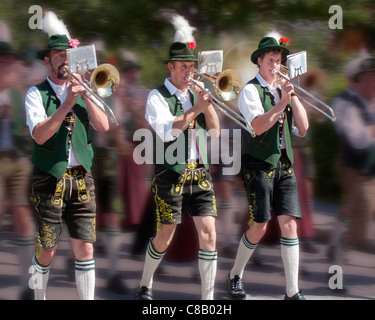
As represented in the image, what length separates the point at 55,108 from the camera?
187 inches

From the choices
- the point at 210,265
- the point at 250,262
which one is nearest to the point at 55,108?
the point at 210,265

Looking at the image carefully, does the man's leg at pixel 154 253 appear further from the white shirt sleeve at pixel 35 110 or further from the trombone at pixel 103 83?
the white shirt sleeve at pixel 35 110

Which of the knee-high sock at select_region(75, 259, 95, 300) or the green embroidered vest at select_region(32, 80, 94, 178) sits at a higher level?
the green embroidered vest at select_region(32, 80, 94, 178)

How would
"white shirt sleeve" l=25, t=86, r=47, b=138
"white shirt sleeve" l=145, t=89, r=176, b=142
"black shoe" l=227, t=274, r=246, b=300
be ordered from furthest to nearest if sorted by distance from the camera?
"black shoe" l=227, t=274, r=246, b=300, "white shirt sleeve" l=145, t=89, r=176, b=142, "white shirt sleeve" l=25, t=86, r=47, b=138

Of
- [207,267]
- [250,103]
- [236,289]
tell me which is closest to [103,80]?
[250,103]

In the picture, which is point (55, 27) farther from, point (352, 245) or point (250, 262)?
point (352, 245)

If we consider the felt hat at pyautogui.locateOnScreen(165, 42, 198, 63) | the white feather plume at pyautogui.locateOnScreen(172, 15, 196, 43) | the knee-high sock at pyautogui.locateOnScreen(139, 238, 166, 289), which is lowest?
the knee-high sock at pyautogui.locateOnScreen(139, 238, 166, 289)

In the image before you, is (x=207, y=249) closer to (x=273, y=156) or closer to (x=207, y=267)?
(x=207, y=267)

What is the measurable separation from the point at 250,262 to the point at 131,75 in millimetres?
1840

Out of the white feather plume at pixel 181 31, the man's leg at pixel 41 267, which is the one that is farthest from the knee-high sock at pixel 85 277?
the white feather plume at pixel 181 31

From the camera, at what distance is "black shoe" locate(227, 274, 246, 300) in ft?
18.5

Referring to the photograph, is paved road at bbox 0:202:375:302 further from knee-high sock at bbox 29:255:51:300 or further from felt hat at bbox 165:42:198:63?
felt hat at bbox 165:42:198:63

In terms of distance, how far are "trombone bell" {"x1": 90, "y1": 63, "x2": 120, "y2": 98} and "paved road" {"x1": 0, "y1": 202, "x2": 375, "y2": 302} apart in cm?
160

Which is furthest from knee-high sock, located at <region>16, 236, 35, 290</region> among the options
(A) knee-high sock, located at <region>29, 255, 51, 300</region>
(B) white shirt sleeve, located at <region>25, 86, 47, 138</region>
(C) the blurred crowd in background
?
(B) white shirt sleeve, located at <region>25, 86, 47, 138</region>
